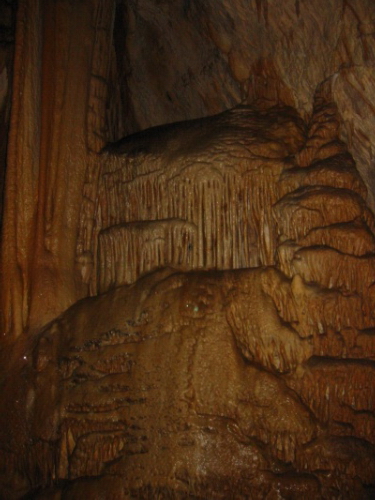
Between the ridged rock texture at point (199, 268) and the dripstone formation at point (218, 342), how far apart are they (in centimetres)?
1

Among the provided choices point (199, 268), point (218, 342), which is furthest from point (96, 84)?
point (218, 342)

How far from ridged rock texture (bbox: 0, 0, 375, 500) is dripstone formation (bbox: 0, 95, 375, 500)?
0.01m

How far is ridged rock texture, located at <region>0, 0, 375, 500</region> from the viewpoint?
347 cm

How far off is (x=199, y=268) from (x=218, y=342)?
0.61 meters

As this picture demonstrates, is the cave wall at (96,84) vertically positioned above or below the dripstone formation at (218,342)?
above

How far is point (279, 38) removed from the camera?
14.2ft

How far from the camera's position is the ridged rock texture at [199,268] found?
3.47 m

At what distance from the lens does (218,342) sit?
3.70 metres

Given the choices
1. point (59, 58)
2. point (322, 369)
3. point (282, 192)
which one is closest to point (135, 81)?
point (59, 58)

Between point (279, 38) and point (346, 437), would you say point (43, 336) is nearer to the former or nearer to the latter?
point (346, 437)

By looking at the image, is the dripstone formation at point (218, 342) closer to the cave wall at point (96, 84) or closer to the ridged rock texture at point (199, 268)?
the ridged rock texture at point (199, 268)

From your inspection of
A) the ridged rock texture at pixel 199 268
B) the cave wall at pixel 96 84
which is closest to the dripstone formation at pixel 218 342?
the ridged rock texture at pixel 199 268

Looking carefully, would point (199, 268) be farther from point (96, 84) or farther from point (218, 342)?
point (96, 84)

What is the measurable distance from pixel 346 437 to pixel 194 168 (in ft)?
6.67
